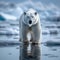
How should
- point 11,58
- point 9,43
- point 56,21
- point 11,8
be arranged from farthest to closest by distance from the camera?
1. point 11,8
2. point 56,21
3. point 9,43
4. point 11,58

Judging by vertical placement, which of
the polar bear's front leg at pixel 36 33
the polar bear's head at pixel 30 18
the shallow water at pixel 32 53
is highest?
the polar bear's head at pixel 30 18

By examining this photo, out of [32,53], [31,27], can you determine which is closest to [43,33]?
[31,27]

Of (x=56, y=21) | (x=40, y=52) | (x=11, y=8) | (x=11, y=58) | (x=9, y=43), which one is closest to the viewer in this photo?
(x=11, y=58)

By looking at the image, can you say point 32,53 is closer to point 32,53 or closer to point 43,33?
point 32,53

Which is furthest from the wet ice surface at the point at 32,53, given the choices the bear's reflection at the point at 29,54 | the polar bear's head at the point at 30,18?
the polar bear's head at the point at 30,18

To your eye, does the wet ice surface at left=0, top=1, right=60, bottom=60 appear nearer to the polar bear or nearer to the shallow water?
the shallow water

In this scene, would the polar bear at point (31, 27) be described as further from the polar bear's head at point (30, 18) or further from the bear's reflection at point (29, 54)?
the bear's reflection at point (29, 54)

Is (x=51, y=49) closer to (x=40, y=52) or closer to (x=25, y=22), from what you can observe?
(x=40, y=52)

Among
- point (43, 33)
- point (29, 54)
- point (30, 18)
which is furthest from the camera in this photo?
point (43, 33)

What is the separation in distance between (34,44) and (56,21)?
8.76ft

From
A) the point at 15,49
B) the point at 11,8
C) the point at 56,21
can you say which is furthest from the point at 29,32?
the point at 11,8

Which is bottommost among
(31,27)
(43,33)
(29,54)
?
→ (29,54)

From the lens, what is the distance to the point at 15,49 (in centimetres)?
285

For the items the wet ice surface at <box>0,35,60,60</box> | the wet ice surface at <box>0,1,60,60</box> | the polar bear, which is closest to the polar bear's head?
the polar bear
